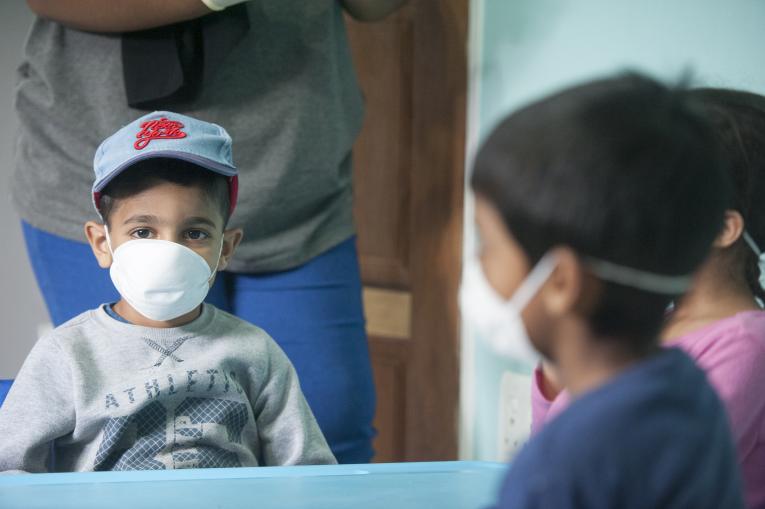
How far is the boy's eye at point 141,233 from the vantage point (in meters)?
1.25

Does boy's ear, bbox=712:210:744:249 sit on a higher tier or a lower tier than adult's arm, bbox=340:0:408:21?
lower

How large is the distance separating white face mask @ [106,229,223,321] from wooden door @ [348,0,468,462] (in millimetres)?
1069

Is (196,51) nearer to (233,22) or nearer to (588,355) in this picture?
(233,22)

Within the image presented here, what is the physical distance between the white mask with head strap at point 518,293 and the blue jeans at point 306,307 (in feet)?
2.31

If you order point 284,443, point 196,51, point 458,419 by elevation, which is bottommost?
point 458,419

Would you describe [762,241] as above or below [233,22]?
below

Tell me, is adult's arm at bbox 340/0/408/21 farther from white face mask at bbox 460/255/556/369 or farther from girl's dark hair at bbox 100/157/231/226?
white face mask at bbox 460/255/556/369

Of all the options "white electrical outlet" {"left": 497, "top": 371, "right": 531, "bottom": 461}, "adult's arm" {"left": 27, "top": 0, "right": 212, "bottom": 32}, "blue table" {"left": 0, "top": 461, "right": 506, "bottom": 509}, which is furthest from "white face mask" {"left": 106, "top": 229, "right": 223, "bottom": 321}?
"white electrical outlet" {"left": 497, "top": 371, "right": 531, "bottom": 461}

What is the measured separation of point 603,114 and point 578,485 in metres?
0.26

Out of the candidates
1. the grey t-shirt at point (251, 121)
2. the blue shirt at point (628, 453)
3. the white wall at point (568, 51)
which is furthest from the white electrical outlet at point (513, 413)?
the blue shirt at point (628, 453)

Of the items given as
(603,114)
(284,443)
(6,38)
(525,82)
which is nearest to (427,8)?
(525,82)

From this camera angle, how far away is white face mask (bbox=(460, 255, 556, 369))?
78cm

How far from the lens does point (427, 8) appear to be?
85.7 inches

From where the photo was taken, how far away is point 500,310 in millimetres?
806
